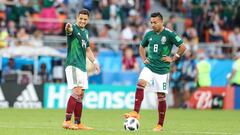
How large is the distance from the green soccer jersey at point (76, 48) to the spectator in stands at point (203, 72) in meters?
14.7

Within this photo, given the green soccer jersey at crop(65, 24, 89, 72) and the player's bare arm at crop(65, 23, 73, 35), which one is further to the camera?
the green soccer jersey at crop(65, 24, 89, 72)

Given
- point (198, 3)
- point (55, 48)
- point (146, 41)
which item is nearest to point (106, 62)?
point (55, 48)

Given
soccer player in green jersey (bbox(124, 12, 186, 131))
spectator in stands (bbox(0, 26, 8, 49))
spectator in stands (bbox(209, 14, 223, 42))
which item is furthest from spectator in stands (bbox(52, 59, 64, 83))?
soccer player in green jersey (bbox(124, 12, 186, 131))

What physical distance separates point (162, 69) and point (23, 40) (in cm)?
1444

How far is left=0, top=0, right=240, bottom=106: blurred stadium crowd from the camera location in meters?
31.6

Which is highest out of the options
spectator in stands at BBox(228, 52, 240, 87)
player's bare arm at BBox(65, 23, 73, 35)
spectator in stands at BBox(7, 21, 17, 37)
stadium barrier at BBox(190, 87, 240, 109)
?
spectator in stands at BBox(7, 21, 17, 37)

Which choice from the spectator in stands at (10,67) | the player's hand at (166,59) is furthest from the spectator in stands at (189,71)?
the player's hand at (166,59)

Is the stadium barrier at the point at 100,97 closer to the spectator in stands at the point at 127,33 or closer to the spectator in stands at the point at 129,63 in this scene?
the spectator in stands at the point at 129,63

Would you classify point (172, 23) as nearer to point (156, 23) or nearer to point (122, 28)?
point (122, 28)

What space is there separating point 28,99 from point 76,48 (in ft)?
41.0

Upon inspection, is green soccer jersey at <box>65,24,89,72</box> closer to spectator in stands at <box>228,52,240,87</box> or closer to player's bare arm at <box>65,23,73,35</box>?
player's bare arm at <box>65,23,73,35</box>

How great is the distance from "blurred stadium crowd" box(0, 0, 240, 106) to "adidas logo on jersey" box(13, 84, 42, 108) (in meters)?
1.20

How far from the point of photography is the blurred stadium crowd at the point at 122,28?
3161 centimetres

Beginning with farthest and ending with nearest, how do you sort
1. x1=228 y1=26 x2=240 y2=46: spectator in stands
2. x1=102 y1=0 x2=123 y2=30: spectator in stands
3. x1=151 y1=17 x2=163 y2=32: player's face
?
x1=228 y1=26 x2=240 y2=46: spectator in stands < x1=102 y1=0 x2=123 y2=30: spectator in stands < x1=151 y1=17 x2=163 y2=32: player's face
